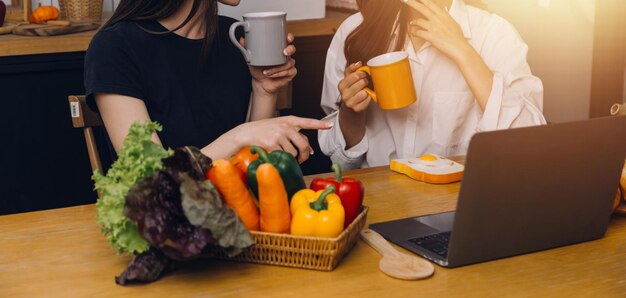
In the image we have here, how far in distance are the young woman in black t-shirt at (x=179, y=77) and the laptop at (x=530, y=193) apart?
1.88 feet

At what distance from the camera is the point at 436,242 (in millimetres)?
1313

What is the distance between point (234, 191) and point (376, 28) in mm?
1008

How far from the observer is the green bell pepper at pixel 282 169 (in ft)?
4.15

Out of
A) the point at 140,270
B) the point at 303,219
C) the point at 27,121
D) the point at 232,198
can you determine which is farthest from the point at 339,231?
the point at 27,121

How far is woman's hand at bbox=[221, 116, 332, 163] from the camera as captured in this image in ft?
5.18

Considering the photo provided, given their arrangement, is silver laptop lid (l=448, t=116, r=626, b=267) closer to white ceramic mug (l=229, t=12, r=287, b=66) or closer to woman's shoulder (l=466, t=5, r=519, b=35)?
white ceramic mug (l=229, t=12, r=287, b=66)

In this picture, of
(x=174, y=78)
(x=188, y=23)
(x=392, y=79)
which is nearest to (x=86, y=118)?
(x=174, y=78)

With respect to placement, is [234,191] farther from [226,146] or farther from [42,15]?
[42,15]

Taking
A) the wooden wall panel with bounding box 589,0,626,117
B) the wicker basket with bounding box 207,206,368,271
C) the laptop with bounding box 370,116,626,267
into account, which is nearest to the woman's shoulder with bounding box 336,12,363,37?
the laptop with bounding box 370,116,626,267

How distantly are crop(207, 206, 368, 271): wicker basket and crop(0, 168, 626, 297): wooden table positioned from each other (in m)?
0.01

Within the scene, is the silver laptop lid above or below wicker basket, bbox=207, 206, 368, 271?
above

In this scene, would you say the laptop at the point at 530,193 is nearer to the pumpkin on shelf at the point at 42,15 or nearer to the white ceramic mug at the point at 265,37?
the white ceramic mug at the point at 265,37

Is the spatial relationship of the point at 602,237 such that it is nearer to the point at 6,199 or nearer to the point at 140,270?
the point at 140,270

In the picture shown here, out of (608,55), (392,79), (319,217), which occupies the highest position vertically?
(392,79)
